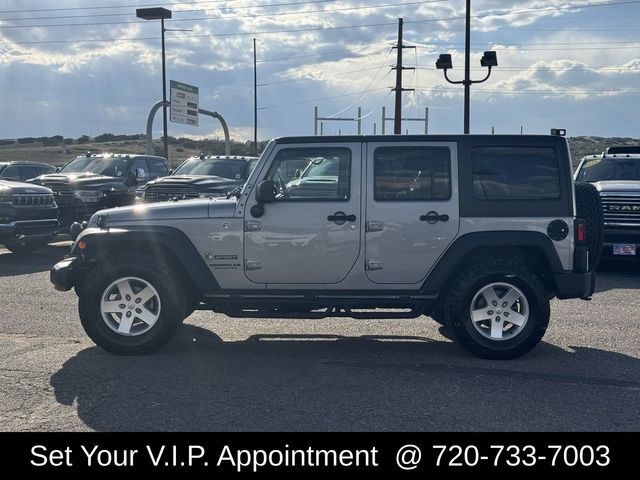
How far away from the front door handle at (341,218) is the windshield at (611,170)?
8.03 metres

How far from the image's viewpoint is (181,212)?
6.47 m

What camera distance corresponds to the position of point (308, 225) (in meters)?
6.39

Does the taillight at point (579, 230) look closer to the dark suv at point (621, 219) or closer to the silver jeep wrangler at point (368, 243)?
the silver jeep wrangler at point (368, 243)

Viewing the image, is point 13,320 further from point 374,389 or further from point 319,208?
point 374,389

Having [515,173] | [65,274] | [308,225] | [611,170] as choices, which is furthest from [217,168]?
[515,173]

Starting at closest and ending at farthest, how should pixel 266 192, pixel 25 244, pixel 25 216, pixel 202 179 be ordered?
pixel 266 192 < pixel 25 216 < pixel 25 244 < pixel 202 179

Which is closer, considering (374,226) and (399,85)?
(374,226)

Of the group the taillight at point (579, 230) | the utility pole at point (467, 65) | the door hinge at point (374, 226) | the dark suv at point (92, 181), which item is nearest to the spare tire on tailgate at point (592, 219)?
the taillight at point (579, 230)

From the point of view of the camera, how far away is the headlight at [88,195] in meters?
15.4

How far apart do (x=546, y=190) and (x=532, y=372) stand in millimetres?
1635

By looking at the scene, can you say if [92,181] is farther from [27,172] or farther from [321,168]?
[321,168]

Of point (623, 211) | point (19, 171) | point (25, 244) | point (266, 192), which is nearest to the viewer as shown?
point (266, 192)

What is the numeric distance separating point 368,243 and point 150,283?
6.49 ft

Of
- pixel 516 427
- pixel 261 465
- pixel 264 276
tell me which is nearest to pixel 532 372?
pixel 516 427
